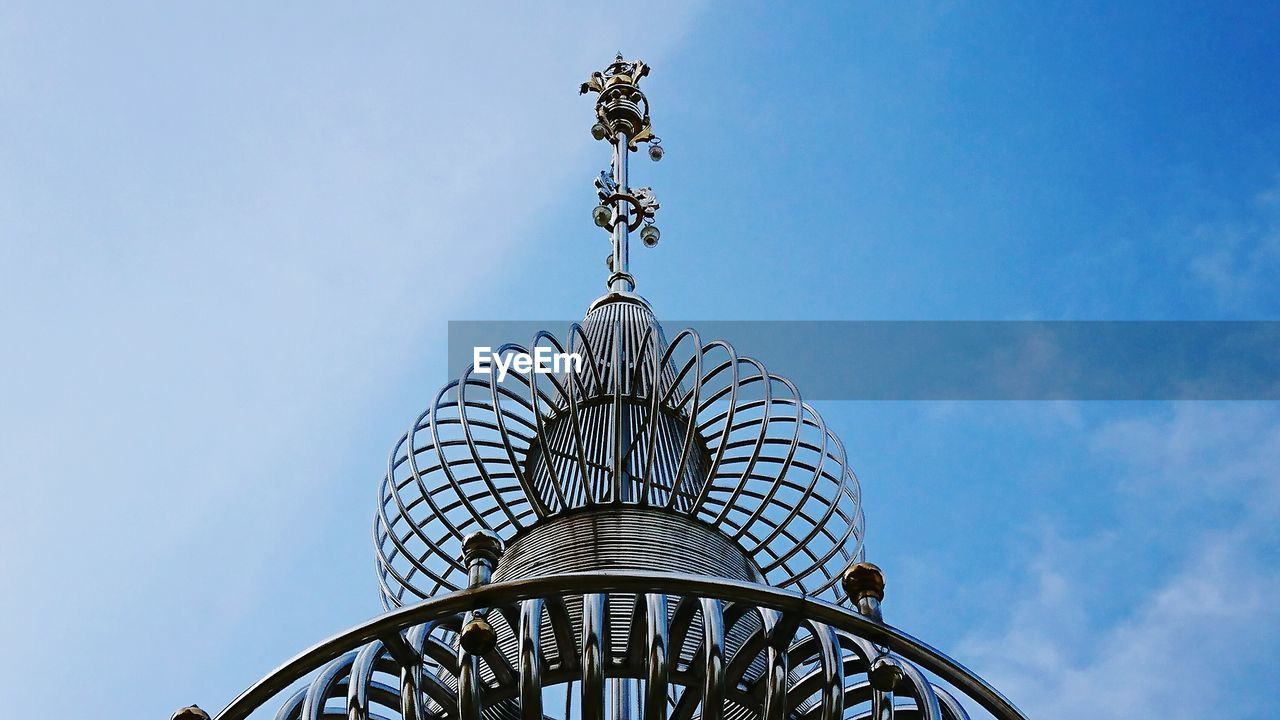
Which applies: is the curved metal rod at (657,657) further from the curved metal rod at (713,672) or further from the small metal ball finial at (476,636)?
the small metal ball finial at (476,636)

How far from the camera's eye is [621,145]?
20.0m

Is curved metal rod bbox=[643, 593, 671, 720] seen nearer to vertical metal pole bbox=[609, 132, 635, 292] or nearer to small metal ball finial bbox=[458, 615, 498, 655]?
small metal ball finial bbox=[458, 615, 498, 655]

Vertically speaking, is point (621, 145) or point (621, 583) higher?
point (621, 145)

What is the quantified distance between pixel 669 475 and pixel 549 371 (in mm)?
1614

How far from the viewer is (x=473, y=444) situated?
42.5ft

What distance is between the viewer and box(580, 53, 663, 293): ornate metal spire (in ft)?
61.3

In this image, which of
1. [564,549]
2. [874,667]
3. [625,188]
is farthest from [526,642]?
[625,188]

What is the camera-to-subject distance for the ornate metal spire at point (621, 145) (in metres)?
18.7

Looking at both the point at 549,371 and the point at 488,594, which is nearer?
the point at 488,594

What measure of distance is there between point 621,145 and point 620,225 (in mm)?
1609

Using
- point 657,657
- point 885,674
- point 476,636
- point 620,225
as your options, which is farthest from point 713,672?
point 620,225

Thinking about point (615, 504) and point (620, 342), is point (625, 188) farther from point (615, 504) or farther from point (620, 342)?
point (615, 504)

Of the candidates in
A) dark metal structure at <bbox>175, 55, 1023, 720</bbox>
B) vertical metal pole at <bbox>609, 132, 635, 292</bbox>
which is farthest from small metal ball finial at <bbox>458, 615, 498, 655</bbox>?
vertical metal pole at <bbox>609, 132, 635, 292</bbox>

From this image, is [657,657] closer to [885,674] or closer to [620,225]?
[885,674]
